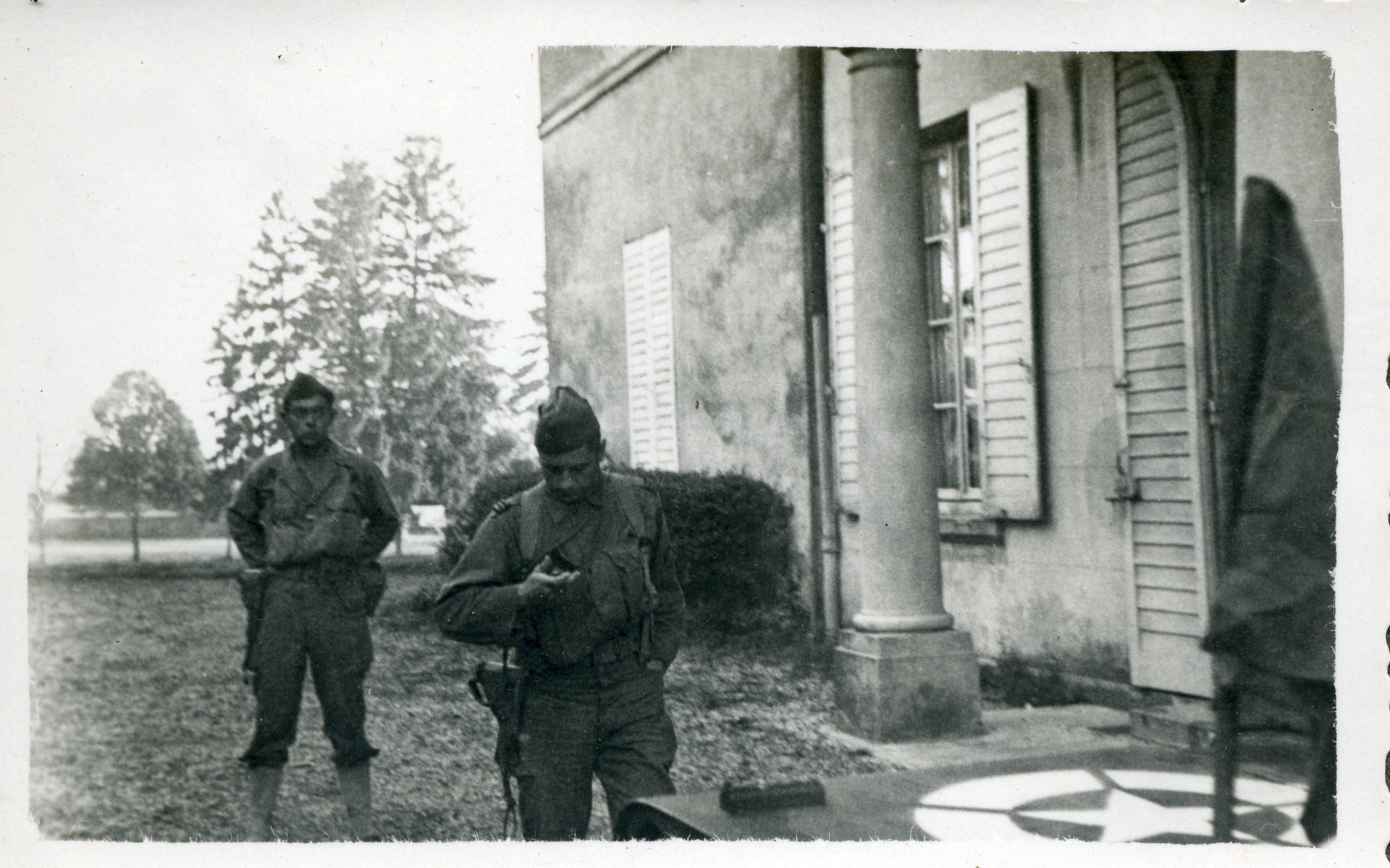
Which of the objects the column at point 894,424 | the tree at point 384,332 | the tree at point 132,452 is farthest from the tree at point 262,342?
the column at point 894,424

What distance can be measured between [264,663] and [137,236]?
134 centimetres

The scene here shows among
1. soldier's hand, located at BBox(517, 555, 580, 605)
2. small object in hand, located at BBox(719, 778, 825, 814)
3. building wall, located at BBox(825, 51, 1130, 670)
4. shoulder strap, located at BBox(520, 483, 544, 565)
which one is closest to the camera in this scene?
small object in hand, located at BBox(719, 778, 825, 814)

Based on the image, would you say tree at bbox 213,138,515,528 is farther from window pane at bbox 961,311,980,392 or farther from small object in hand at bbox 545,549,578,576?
window pane at bbox 961,311,980,392

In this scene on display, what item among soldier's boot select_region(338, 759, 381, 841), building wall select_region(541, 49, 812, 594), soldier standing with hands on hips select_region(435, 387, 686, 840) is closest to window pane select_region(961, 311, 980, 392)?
building wall select_region(541, 49, 812, 594)

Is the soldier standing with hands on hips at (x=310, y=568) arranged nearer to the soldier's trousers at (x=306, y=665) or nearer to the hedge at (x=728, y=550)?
the soldier's trousers at (x=306, y=665)

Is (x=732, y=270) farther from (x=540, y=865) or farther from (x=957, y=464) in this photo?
(x=540, y=865)

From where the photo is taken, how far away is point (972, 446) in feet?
15.0

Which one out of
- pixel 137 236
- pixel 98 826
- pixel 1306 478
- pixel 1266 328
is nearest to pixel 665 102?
pixel 137 236

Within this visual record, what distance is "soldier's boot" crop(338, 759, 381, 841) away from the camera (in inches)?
140

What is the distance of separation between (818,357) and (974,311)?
0.61 meters

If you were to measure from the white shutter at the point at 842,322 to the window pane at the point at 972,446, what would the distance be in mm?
425

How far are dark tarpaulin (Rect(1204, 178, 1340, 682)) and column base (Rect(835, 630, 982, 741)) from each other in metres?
0.83

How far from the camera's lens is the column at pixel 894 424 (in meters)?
3.98

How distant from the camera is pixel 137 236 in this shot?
3580 mm
